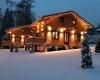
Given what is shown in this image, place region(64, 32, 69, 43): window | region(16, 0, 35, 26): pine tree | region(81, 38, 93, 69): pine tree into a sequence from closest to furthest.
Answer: region(81, 38, 93, 69): pine tree → region(64, 32, 69, 43): window → region(16, 0, 35, 26): pine tree

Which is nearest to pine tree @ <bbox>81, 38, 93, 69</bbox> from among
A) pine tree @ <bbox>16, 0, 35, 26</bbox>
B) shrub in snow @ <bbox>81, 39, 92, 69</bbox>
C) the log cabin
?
shrub in snow @ <bbox>81, 39, 92, 69</bbox>

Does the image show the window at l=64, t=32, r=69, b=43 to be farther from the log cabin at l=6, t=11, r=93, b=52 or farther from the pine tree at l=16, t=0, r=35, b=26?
the pine tree at l=16, t=0, r=35, b=26

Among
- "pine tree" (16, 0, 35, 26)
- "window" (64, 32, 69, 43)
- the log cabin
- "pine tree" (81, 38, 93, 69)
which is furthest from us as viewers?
"pine tree" (16, 0, 35, 26)

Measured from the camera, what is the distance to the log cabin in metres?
43.8

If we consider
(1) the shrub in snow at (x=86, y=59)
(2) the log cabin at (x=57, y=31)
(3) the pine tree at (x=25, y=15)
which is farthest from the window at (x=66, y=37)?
(3) the pine tree at (x=25, y=15)

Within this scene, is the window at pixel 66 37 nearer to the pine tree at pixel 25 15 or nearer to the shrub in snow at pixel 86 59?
the shrub in snow at pixel 86 59

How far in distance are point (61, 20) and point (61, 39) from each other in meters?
2.94

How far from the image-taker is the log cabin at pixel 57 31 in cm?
4375

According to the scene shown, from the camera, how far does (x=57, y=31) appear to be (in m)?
45.5

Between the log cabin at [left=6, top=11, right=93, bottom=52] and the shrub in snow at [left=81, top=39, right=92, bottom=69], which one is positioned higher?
the log cabin at [left=6, top=11, right=93, bottom=52]

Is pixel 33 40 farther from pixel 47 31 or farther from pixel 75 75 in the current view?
pixel 75 75

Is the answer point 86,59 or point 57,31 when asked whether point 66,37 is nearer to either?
point 57,31

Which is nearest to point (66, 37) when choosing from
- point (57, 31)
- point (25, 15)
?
point (57, 31)

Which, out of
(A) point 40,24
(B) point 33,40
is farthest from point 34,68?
(A) point 40,24
